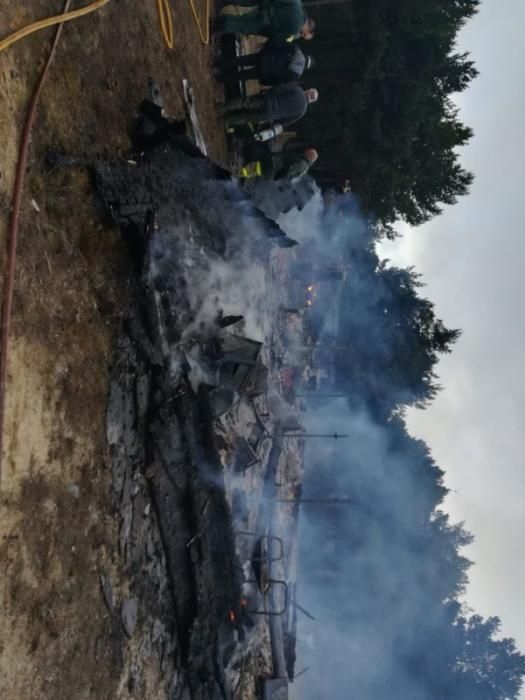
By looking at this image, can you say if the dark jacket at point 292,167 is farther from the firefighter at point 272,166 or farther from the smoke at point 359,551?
the smoke at point 359,551

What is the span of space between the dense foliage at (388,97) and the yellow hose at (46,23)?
814 centimetres

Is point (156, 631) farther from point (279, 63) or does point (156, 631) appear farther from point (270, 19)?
point (270, 19)

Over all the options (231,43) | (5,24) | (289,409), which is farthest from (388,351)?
(5,24)

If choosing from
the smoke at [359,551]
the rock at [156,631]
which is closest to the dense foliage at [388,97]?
the smoke at [359,551]

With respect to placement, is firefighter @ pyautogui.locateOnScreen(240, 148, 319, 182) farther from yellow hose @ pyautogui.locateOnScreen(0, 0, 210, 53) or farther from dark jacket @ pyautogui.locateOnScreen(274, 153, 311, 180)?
→ yellow hose @ pyautogui.locateOnScreen(0, 0, 210, 53)

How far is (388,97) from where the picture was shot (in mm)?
12688

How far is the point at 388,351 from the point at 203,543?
45.4 ft

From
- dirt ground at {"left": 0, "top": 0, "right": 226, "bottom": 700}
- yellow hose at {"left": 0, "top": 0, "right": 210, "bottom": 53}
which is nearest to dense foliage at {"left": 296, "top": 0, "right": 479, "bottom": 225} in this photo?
yellow hose at {"left": 0, "top": 0, "right": 210, "bottom": 53}

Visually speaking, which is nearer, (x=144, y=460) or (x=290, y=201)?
(x=144, y=460)

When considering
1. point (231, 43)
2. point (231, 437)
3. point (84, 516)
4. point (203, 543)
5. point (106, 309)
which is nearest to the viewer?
point (84, 516)

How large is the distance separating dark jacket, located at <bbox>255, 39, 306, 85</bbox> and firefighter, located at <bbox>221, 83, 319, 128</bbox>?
0.29 meters

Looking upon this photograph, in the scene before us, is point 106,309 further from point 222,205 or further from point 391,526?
point 391,526

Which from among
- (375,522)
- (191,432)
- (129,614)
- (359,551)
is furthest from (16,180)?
(375,522)

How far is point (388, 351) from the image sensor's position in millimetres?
19312
